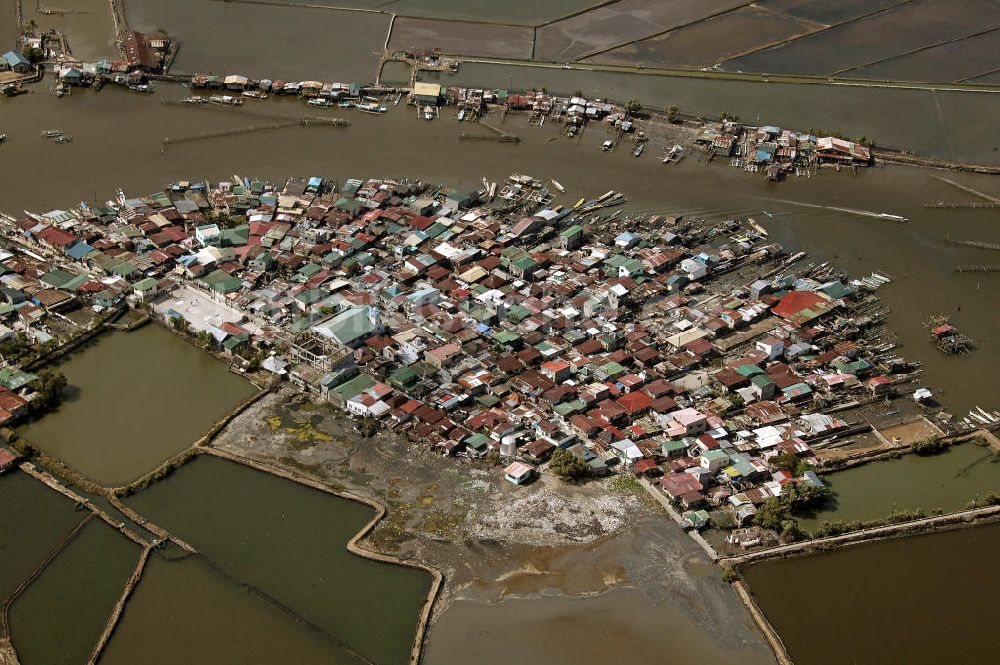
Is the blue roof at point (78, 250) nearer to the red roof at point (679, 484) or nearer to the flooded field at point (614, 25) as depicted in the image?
the red roof at point (679, 484)

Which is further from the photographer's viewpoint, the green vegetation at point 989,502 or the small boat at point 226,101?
the small boat at point 226,101

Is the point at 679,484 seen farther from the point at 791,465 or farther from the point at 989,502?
the point at 989,502

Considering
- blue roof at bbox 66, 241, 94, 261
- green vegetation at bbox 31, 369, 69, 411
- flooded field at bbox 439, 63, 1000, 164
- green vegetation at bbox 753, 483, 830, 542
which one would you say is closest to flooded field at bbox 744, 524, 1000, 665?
green vegetation at bbox 753, 483, 830, 542

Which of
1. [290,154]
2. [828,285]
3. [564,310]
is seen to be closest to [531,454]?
[564,310]

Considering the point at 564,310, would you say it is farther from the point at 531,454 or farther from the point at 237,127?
the point at 237,127

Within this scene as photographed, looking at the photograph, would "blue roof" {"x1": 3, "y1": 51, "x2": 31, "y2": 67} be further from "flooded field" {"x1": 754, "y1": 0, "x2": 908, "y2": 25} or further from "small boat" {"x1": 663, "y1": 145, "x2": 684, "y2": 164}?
"flooded field" {"x1": 754, "y1": 0, "x2": 908, "y2": 25}

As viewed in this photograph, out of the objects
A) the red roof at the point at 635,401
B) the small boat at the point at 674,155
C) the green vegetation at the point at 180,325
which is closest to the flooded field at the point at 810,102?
the small boat at the point at 674,155

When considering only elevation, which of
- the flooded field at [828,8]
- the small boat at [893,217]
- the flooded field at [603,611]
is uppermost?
the flooded field at [828,8]
